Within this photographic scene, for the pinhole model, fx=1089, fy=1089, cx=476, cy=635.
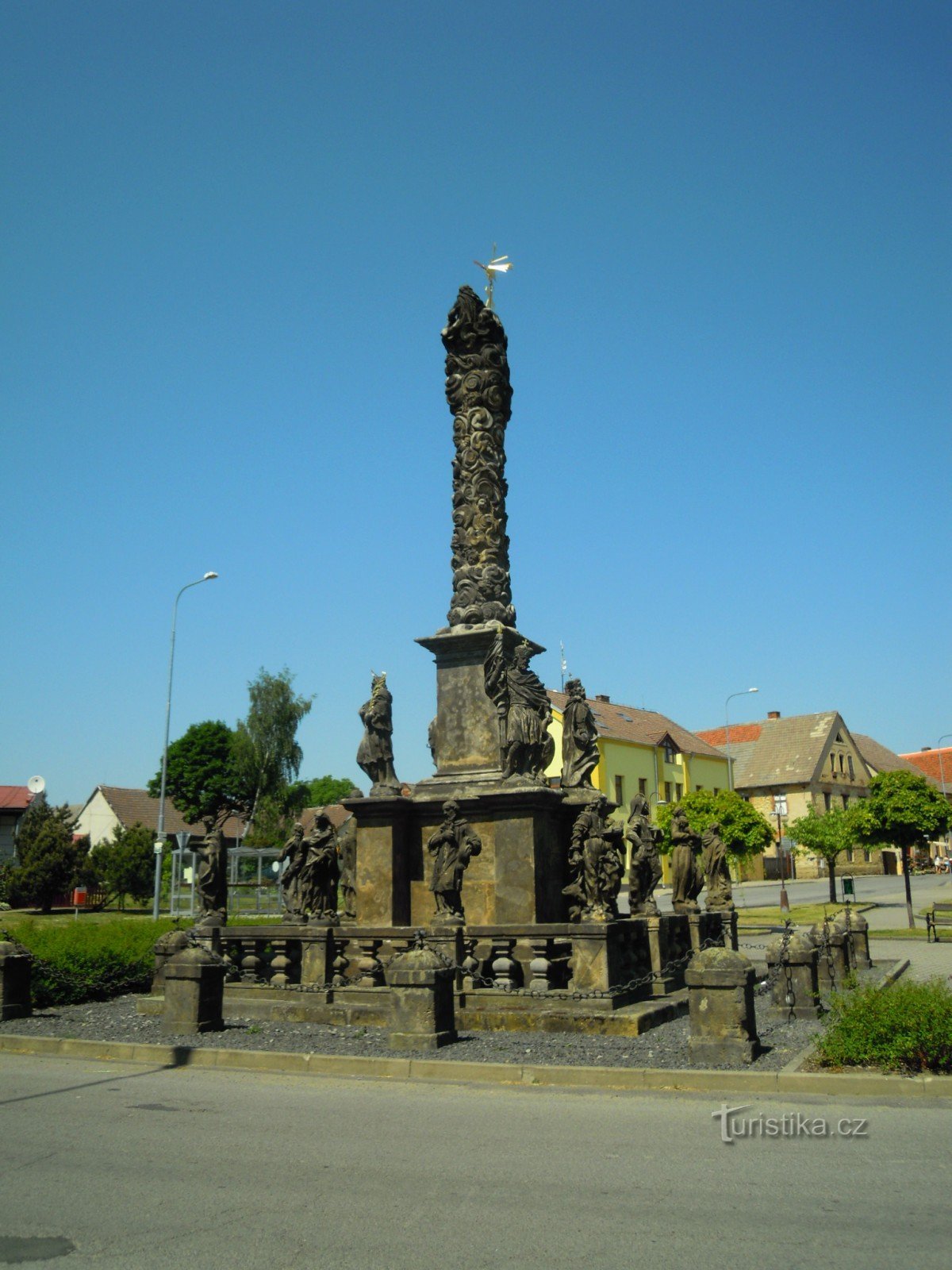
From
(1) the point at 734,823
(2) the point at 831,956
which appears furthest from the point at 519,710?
(1) the point at 734,823

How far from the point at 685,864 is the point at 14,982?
1068 centimetres

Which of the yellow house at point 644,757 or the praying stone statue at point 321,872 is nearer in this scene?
the praying stone statue at point 321,872

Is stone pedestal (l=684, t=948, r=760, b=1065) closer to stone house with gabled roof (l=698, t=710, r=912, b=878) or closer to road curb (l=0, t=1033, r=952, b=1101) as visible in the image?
road curb (l=0, t=1033, r=952, b=1101)

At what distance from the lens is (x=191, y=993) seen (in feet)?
39.0

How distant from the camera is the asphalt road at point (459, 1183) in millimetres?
5160

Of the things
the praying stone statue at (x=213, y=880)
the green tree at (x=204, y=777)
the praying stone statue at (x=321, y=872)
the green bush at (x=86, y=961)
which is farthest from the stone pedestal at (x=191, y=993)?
the green tree at (x=204, y=777)

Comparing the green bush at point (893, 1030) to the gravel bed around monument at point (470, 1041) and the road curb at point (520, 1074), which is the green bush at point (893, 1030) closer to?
the road curb at point (520, 1074)

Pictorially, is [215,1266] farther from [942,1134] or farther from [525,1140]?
[942,1134]

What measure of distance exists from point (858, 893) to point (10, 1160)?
47.7 meters

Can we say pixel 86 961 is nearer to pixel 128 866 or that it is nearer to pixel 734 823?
pixel 734 823

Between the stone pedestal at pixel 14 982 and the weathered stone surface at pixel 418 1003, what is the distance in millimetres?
5535

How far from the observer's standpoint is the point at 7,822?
6091 centimetres

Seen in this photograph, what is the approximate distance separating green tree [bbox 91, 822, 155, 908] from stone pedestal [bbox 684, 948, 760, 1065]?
40249mm

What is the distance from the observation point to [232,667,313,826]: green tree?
65.9 metres
